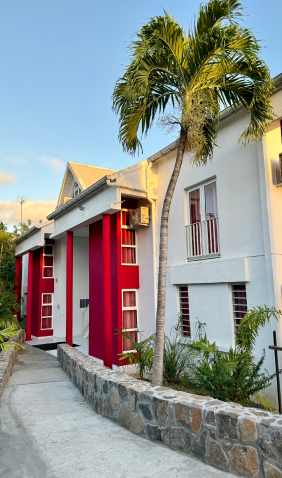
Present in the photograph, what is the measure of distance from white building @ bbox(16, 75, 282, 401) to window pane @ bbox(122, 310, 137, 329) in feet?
0.10

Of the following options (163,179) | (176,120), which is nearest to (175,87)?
(176,120)

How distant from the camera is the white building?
654cm

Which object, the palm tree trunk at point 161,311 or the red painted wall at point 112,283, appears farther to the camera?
the red painted wall at point 112,283

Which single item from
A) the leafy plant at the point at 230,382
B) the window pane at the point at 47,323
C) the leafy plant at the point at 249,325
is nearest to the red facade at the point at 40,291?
the window pane at the point at 47,323

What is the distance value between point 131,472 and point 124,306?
270 inches

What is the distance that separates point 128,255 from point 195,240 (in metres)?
2.73

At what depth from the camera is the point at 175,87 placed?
18.9ft

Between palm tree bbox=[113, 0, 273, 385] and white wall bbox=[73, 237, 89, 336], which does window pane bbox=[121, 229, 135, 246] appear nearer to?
palm tree bbox=[113, 0, 273, 385]

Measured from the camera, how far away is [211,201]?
8.31 m

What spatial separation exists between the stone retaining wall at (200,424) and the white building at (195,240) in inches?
116

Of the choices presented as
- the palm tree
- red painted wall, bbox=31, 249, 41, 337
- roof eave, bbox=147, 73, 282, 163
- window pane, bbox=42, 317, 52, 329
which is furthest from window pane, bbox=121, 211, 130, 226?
window pane, bbox=42, 317, 52, 329

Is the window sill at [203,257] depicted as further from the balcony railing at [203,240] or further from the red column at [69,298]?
the red column at [69,298]

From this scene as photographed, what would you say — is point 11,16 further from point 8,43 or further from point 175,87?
point 175,87

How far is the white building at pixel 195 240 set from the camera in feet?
21.4
